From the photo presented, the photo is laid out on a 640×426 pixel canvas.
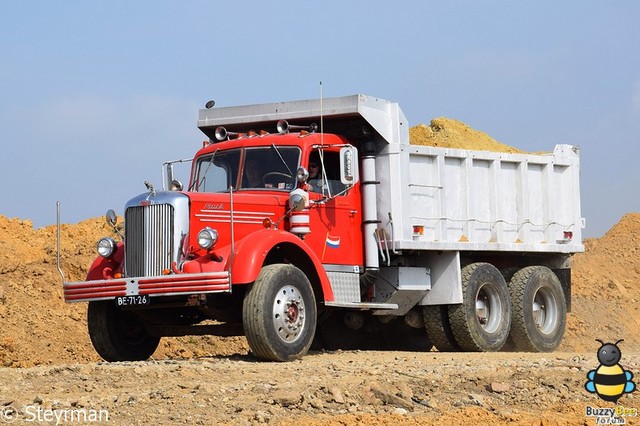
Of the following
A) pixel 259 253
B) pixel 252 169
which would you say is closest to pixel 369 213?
pixel 252 169

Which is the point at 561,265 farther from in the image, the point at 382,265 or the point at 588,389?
the point at 588,389

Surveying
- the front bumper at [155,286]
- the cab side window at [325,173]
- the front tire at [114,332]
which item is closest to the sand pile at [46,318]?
the front tire at [114,332]

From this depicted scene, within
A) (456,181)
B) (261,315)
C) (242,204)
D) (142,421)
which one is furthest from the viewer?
(456,181)

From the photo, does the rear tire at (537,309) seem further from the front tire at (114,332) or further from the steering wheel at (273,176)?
the front tire at (114,332)

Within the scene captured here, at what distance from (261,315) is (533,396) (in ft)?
11.4

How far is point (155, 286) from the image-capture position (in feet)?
43.4

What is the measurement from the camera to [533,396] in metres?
11.1

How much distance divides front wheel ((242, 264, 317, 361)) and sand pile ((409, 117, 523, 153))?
1679cm

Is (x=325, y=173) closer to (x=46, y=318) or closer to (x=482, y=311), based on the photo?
(x=482, y=311)

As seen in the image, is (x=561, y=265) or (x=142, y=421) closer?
(x=142, y=421)

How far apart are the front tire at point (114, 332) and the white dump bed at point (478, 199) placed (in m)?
3.77

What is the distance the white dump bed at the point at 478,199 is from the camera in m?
16.4

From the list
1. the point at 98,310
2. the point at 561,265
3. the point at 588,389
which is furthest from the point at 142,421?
the point at 561,265

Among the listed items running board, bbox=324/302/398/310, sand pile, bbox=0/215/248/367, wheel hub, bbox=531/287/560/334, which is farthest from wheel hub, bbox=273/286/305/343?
wheel hub, bbox=531/287/560/334
